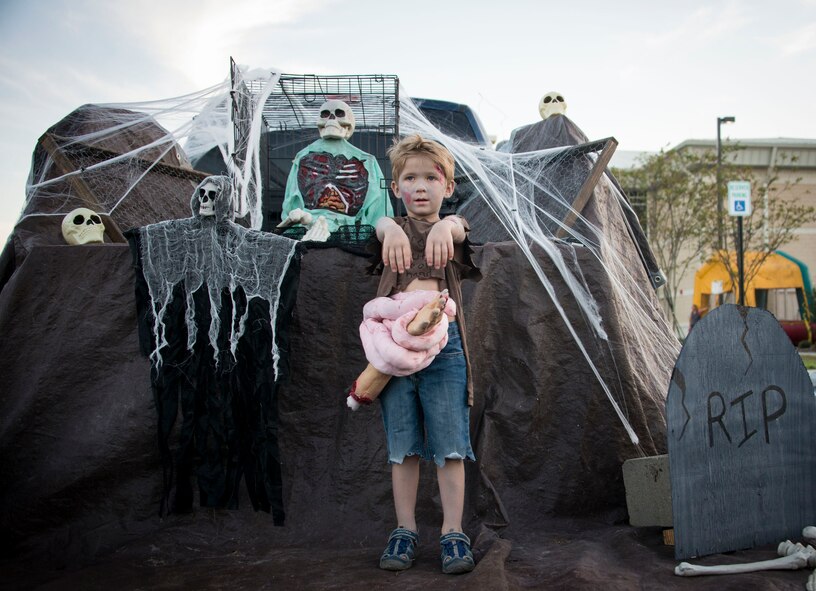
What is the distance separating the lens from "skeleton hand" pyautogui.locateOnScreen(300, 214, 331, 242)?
341 cm

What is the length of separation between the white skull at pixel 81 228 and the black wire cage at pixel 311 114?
99cm

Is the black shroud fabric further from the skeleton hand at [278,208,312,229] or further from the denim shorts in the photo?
the skeleton hand at [278,208,312,229]

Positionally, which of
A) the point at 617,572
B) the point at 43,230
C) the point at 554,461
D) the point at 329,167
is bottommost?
the point at 617,572

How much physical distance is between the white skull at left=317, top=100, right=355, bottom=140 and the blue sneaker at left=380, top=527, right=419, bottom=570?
233 centimetres

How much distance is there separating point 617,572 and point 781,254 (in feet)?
49.1

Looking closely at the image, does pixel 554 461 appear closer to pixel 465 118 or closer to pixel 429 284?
pixel 429 284

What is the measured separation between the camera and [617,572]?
2.31 meters

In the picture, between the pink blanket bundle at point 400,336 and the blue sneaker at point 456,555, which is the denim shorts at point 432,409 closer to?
the pink blanket bundle at point 400,336

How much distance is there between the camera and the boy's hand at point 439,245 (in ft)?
8.23

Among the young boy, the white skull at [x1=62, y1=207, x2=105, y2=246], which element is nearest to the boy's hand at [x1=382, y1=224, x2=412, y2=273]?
the young boy

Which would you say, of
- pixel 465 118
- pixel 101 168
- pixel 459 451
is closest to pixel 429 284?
pixel 459 451

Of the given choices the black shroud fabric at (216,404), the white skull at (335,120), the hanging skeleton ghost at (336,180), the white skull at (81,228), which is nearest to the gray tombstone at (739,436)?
the black shroud fabric at (216,404)

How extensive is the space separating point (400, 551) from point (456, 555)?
215 mm

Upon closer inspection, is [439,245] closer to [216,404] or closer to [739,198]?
[216,404]
